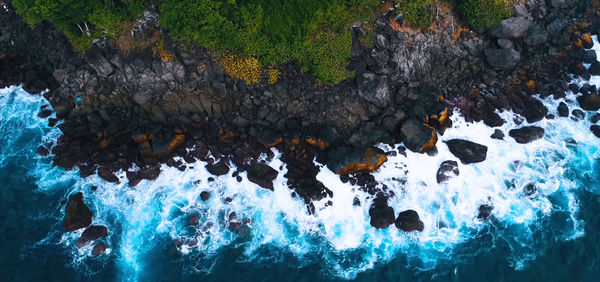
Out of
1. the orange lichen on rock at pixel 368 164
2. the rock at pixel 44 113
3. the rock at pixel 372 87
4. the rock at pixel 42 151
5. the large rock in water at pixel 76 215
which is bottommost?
the large rock in water at pixel 76 215

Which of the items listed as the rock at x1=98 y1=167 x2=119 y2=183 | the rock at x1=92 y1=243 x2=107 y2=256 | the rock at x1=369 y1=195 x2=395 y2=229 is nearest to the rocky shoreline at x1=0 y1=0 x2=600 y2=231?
the rock at x1=98 y1=167 x2=119 y2=183

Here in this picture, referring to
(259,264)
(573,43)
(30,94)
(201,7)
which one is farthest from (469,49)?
(30,94)

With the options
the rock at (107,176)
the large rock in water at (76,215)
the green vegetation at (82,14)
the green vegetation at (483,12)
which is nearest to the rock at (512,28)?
the green vegetation at (483,12)

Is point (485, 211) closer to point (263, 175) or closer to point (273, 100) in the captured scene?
point (263, 175)

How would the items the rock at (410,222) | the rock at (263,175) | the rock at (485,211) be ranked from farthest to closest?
the rock at (263,175), the rock at (485,211), the rock at (410,222)

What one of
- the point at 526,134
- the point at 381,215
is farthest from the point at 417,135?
the point at 526,134

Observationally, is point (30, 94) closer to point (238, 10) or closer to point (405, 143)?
point (238, 10)

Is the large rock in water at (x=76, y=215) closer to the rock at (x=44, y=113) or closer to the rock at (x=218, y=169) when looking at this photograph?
the rock at (x=218, y=169)

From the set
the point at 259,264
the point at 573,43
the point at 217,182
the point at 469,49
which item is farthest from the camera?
the point at 573,43

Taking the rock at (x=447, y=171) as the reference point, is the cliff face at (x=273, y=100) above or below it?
above
